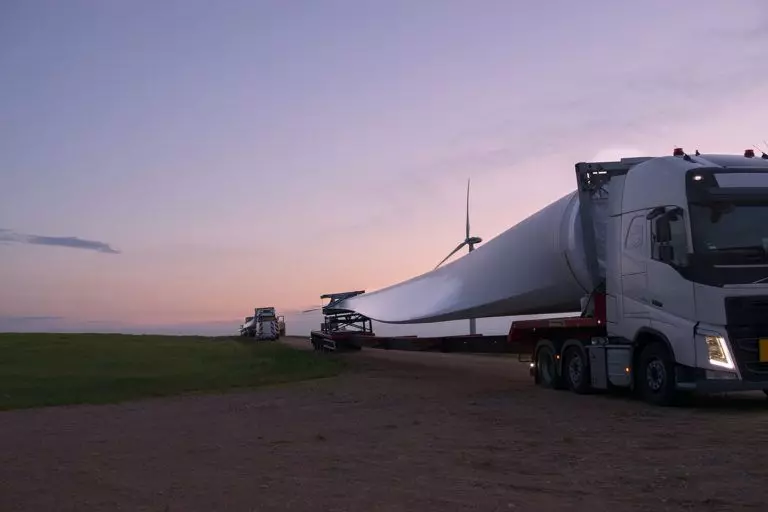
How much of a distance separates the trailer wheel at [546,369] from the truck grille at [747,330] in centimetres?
559

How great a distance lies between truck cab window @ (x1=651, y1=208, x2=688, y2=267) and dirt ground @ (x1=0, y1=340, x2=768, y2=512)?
2420 mm

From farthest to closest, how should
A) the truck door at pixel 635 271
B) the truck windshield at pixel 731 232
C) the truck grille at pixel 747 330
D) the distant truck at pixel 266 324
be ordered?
the distant truck at pixel 266 324 < the truck door at pixel 635 271 < the truck windshield at pixel 731 232 < the truck grille at pixel 747 330

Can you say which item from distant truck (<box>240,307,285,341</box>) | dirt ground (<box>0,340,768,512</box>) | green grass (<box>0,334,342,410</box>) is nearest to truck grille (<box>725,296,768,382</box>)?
dirt ground (<box>0,340,768,512</box>)

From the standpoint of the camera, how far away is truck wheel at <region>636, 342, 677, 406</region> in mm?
13359

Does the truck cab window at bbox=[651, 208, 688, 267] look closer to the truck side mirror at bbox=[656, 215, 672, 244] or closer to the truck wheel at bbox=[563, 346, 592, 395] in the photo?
the truck side mirror at bbox=[656, 215, 672, 244]

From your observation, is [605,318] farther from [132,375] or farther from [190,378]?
[132,375]

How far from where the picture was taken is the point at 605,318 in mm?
15422

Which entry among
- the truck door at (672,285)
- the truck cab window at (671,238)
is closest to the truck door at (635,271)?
the truck door at (672,285)

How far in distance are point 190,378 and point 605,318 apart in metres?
13.4

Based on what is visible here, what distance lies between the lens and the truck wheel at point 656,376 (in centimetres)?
1336

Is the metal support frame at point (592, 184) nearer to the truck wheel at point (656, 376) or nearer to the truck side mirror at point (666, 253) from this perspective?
the truck wheel at point (656, 376)

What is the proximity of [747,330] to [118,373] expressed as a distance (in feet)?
65.2

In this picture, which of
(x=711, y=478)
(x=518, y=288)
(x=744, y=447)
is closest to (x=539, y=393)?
(x=518, y=288)

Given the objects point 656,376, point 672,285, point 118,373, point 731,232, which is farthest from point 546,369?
point 118,373
